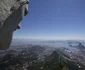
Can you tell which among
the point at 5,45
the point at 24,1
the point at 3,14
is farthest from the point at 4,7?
the point at 5,45

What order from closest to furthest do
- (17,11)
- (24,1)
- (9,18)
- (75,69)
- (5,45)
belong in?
1. (9,18)
2. (17,11)
3. (24,1)
4. (5,45)
5. (75,69)

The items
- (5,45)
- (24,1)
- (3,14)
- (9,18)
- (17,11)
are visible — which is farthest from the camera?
(5,45)

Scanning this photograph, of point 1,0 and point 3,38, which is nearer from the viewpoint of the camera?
point 1,0

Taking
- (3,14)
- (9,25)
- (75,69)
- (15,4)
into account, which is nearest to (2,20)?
(3,14)

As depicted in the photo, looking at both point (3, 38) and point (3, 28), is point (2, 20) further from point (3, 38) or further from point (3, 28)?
point (3, 38)

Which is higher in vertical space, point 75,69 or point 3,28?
point 3,28

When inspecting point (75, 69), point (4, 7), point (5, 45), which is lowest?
point (75, 69)

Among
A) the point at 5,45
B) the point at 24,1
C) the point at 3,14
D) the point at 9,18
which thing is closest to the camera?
the point at 3,14

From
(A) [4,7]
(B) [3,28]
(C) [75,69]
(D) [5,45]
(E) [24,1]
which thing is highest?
(E) [24,1]

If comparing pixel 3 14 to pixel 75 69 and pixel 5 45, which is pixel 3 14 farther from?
pixel 75 69
